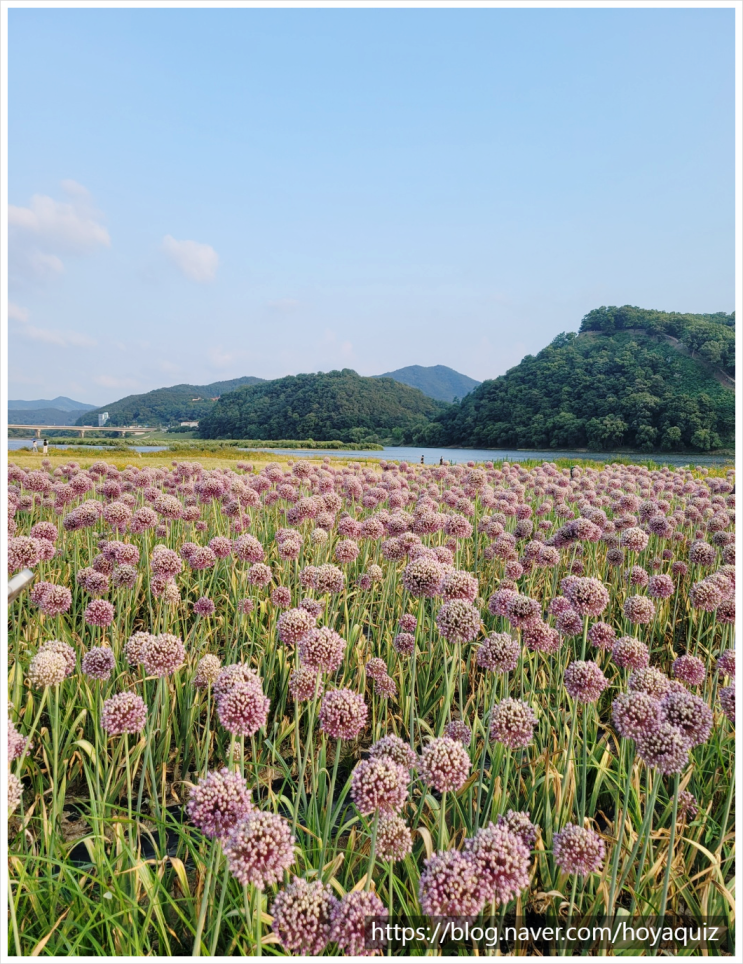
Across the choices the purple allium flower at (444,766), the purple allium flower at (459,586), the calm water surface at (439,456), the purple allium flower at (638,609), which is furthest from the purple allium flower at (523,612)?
the calm water surface at (439,456)

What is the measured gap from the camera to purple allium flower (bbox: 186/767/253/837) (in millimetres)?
1319

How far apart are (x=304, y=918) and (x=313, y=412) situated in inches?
3109

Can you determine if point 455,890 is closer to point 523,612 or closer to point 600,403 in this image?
point 523,612

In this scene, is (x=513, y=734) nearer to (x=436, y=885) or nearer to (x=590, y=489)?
(x=436, y=885)

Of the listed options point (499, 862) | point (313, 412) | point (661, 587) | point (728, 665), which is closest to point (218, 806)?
point (499, 862)

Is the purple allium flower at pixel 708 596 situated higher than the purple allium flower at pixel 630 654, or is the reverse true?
the purple allium flower at pixel 708 596

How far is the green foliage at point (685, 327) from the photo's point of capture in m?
63.6

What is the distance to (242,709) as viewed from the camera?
171 cm

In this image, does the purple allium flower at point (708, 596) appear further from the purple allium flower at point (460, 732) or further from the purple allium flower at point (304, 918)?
the purple allium flower at point (304, 918)

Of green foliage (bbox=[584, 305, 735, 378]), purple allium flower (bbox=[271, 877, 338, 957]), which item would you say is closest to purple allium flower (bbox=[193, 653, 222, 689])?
purple allium flower (bbox=[271, 877, 338, 957])

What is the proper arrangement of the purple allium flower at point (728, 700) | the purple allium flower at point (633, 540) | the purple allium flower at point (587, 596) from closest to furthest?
the purple allium flower at point (728, 700), the purple allium flower at point (587, 596), the purple allium flower at point (633, 540)

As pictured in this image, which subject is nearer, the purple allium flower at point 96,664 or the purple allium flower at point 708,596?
the purple allium flower at point 96,664

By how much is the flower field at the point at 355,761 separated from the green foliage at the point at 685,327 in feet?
215

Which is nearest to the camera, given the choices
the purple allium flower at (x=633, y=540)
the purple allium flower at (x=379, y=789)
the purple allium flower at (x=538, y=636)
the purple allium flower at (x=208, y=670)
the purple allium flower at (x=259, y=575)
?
the purple allium flower at (x=379, y=789)
